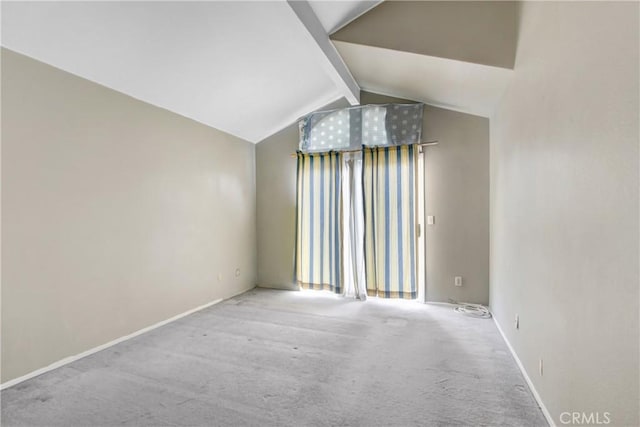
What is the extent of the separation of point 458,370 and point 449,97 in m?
2.88

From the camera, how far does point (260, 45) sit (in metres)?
2.87

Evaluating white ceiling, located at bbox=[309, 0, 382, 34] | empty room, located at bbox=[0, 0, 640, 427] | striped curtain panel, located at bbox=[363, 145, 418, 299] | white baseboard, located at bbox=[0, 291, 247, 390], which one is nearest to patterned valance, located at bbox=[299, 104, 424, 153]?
empty room, located at bbox=[0, 0, 640, 427]

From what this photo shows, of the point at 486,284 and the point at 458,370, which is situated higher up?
the point at 486,284

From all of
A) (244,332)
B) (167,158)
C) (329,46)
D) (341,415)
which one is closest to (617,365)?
(341,415)

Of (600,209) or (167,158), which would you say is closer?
(600,209)

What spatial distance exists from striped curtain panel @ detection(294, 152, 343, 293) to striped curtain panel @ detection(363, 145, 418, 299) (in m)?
0.45

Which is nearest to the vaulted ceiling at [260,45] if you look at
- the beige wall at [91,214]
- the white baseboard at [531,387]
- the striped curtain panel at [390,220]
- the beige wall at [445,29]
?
the beige wall at [445,29]

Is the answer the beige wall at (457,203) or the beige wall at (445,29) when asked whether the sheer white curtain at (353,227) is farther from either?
the beige wall at (445,29)

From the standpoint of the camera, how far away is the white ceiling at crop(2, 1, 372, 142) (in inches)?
83.2

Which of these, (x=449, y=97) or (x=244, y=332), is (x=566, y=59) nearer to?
(x=449, y=97)

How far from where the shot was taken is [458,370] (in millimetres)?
2316

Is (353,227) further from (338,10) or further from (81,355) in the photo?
(81,355)

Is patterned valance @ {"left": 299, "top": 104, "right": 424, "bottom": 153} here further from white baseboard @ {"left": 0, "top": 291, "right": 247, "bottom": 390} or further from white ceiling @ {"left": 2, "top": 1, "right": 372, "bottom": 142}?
white baseboard @ {"left": 0, "top": 291, "right": 247, "bottom": 390}

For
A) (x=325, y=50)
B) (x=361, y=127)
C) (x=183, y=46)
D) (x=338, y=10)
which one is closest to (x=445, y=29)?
(x=338, y=10)
